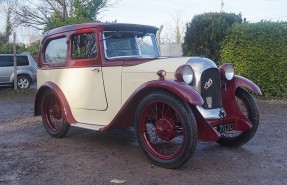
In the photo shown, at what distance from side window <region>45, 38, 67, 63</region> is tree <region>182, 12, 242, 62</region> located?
19.9 feet

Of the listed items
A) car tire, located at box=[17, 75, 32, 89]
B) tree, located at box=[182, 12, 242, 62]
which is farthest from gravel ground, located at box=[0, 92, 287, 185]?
car tire, located at box=[17, 75, 32, 89]

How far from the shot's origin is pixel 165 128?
4.73 m

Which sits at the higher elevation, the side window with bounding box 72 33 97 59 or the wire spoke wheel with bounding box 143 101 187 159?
the side window with bounding box 72 33 97 59

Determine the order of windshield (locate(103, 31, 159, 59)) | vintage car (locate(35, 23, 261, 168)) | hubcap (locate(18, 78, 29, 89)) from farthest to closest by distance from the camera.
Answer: hubcap (locate(18, 78, 29, 89)) < windshield (locate(103, 31, 159, 59)) < vintage car (locate(35, 23, 261, 168))

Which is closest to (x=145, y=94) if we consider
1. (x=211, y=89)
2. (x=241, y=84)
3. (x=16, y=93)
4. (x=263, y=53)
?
(x=211, y=89)

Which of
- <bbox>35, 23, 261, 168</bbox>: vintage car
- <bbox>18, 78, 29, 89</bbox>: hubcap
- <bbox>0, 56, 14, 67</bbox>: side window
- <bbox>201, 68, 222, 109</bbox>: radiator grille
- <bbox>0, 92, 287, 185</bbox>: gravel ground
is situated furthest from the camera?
<bbox>18, 78, 29, 89</bbox>: hubcap

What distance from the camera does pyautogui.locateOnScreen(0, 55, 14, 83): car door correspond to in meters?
15.5

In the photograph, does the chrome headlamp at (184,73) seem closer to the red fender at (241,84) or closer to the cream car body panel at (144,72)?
the cream car body panel at (144,72)

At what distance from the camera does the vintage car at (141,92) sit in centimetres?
461

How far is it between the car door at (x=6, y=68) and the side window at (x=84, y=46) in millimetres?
10256

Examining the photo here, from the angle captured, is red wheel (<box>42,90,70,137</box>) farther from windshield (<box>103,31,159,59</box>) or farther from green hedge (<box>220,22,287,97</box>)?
green hedge (<box>220,22,287,97</box>)

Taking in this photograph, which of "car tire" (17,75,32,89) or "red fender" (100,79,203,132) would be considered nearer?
"red fender" (100,79,203,132)


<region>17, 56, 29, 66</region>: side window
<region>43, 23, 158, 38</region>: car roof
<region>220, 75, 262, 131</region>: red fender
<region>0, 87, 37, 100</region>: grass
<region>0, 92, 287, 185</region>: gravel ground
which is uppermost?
<region>43, 23, 158, 38</region>: car roof

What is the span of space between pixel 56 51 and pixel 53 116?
1122mm
